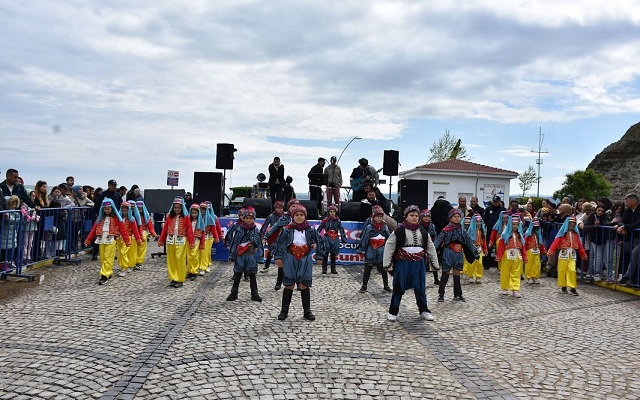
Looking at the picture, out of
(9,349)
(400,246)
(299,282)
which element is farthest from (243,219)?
(9,349)

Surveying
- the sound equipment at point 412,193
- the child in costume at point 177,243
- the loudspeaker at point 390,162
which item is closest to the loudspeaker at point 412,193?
the sound equipment at point 412,193

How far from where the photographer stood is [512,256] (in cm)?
1101

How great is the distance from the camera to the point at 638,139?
55719 mm

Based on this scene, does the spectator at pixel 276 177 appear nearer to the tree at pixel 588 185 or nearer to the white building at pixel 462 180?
the white building at pixel 462 180

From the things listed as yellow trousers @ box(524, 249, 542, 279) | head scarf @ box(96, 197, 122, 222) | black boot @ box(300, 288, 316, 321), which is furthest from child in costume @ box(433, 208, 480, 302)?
head scarf @ box(96, 197, 122, 222)

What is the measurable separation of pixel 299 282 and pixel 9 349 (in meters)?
3.92

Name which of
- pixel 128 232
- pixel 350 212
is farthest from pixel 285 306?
pixel 350 212

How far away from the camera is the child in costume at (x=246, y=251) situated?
9.77 m

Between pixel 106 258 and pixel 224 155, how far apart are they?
763 centimetres

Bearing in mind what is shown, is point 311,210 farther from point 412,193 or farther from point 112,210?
point 112,210

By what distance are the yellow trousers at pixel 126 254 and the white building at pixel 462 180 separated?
3384 cm

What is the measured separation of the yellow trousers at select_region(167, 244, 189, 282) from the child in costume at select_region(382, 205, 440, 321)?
14.9ft

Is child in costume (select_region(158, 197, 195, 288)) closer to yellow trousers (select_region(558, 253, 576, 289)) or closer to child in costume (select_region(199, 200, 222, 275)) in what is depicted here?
child in costume (select_region(199, 200, 222, 275))

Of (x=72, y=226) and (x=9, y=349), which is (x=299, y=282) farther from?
(x=72, y=226)
